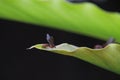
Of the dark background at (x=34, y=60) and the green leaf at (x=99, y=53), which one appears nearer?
the green leaf at (x=99, y=53)

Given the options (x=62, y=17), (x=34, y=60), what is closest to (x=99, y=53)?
(x=62, y=17)

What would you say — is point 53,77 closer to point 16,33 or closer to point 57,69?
point 57,69

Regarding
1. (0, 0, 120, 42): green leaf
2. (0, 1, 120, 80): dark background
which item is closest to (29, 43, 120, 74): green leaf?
(0, 0, 120, 42): green leaf

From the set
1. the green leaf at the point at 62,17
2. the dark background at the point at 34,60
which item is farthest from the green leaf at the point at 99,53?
the dark background at the point at 34,60

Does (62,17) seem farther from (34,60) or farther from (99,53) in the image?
(34,60)

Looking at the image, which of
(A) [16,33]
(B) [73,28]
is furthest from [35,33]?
(B) [73,28]

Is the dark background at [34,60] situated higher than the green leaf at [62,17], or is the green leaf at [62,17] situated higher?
the green leaf at [62,17]

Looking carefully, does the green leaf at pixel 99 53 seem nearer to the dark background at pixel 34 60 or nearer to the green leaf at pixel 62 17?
Answer: the green leaf at pixel 62 17
